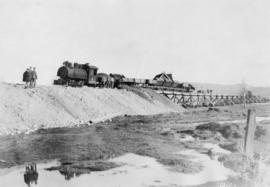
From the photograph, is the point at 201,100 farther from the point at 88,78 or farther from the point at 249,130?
the point at 249,130

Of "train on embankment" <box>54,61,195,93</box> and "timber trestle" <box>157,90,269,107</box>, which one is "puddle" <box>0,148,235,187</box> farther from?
"timber trestle" <box>157,90,269,107</box>

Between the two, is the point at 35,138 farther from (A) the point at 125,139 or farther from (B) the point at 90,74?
(B) the point at 90,74

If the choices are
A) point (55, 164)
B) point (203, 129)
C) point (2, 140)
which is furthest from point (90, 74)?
point (55, 164)

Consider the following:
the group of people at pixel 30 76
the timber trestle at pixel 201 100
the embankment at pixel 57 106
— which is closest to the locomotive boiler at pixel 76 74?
the embankment at pixel 57 106

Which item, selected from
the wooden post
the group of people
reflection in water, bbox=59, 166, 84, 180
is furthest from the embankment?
the wooden post

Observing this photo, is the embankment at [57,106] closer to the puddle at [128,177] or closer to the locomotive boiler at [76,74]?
the locomotive boiler at [76,74]


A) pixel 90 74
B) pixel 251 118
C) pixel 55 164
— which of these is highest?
pixel 90 74

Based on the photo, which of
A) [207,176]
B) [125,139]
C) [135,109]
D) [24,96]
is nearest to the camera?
[207,176]
